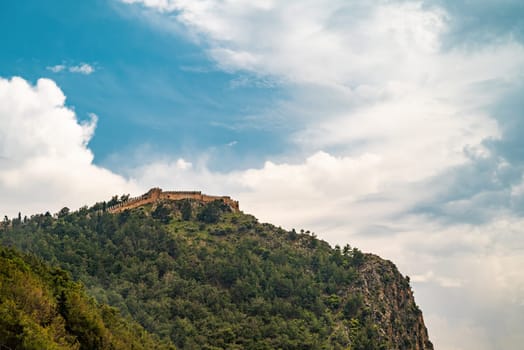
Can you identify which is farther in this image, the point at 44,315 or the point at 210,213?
the point at 210,213

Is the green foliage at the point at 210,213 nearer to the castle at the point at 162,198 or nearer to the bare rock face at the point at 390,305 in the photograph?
the castle at the point at 162,198

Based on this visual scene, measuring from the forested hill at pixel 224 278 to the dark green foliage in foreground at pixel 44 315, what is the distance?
2767cm

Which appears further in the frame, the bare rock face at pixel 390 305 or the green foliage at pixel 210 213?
the green foliage at pixel 210 213

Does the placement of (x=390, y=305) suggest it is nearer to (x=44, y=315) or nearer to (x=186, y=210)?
(x=186, y=210)

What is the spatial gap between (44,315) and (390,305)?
253ft

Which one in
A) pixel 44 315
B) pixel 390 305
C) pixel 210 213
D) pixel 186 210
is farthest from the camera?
pixel 186 210

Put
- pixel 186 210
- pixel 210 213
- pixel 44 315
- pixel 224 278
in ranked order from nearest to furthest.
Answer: pixel 44 315 → pixel 224 278 → pixel 210 213 → pixel 186 210

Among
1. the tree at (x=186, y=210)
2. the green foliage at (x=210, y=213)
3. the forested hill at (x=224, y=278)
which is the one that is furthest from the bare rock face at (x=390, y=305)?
the tree at (x=186, y=210)

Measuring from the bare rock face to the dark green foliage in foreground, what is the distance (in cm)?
5440

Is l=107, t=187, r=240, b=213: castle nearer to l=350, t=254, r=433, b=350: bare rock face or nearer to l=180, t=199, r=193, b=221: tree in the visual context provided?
l=180, t=199, r=193, b=221: tree

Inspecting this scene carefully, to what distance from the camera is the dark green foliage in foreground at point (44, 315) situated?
143 ft

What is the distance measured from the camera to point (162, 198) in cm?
14062

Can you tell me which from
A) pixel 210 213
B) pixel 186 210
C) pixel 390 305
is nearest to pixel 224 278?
pixel 210 213

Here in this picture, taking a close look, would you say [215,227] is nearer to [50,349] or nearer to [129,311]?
[129,311]
